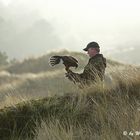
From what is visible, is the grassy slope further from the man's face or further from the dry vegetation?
the man's face

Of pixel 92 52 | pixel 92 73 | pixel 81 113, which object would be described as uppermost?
pixel 92 52

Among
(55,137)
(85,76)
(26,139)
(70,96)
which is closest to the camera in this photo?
(55,137)

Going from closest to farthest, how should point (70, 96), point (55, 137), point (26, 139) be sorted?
1. point (55, 137)
2. point (26, 139)
3. point (70, 96)

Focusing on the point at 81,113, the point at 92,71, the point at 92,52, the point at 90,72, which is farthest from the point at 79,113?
the point at 92,52

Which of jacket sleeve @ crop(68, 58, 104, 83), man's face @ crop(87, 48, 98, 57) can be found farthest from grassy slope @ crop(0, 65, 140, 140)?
man's face @ crop(87, 48, 98, 57)

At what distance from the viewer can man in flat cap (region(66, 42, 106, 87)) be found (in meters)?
7.34

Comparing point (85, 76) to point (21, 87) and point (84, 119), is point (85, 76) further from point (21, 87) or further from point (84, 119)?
point (21, 87)

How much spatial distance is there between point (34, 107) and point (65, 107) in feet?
1.36

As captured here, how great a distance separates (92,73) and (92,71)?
295mm

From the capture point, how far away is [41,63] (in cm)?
3697

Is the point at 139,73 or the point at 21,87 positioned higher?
the point at 139,73

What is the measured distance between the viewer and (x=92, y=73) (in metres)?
7.71

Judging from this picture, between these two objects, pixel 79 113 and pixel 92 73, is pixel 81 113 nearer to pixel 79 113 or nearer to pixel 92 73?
pixel 79 113

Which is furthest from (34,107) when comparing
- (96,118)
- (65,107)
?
(96,118)
